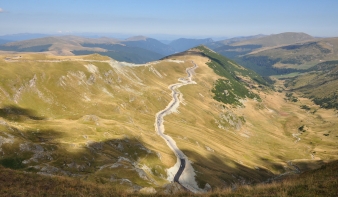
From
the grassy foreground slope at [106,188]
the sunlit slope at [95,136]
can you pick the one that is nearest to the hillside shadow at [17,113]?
the sunlit slope at [95,136]

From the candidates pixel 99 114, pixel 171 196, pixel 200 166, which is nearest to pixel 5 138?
pixel 171 196

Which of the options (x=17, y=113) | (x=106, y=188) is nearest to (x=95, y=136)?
(x=17, y=113)

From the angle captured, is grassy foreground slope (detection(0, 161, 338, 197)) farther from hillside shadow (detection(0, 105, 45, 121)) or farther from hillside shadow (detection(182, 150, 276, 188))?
hillside shadow (detection(0, 105, 45, 121))

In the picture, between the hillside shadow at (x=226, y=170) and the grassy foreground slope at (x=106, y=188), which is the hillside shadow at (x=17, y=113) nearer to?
the hillside shadow at (x=226, y=170)

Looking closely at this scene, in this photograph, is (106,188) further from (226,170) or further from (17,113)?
(17,113)

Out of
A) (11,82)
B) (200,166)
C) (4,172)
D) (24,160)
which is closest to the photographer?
(4,172)

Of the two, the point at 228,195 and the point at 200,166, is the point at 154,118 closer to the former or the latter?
the point at 200,166

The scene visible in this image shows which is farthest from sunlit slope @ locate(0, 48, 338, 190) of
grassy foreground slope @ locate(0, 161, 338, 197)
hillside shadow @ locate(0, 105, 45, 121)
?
grassy foreground slope @ locate(0, 161, 338, 197)

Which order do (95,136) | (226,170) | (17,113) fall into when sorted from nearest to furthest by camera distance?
(95,136) → (226,170) → (17,113)
